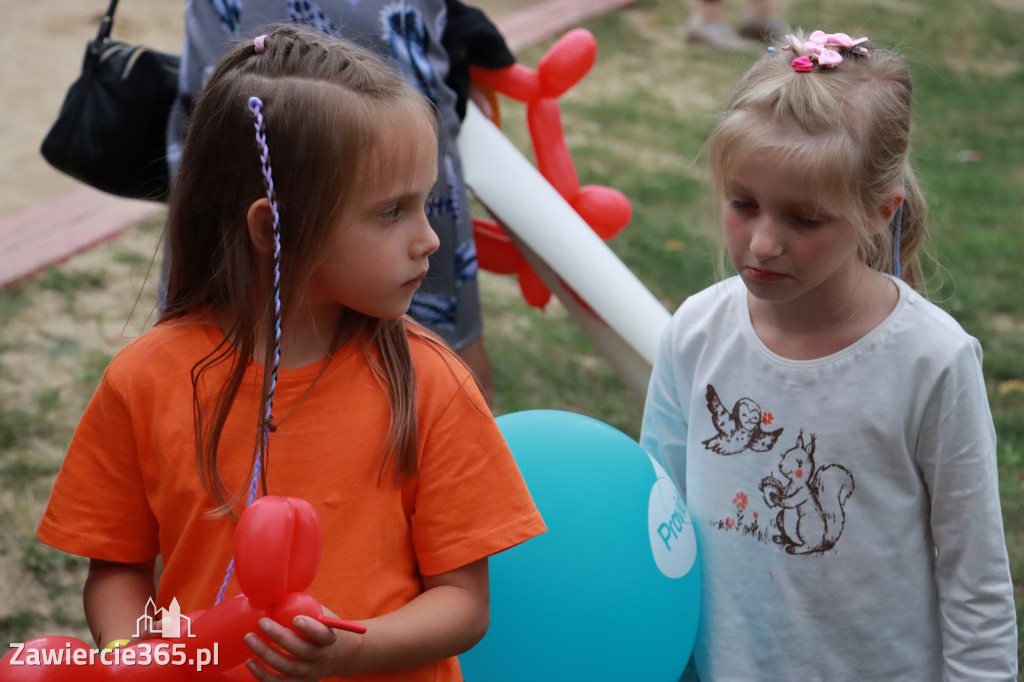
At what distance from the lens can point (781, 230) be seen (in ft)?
5.52

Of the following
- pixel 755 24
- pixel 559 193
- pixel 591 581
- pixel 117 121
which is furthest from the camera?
pixel 755 24

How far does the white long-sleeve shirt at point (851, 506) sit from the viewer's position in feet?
5.55

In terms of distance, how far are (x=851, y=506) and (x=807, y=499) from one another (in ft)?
0.22

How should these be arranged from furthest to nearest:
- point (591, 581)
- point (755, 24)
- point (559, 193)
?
point (755, 24)
point (559, 193)
point (591, 581)

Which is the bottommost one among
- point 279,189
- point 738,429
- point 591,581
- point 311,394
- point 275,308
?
point 591,581

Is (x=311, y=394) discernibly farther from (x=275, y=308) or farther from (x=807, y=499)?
(x=807, y=499)

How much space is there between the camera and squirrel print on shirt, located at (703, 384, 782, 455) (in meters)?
1.82

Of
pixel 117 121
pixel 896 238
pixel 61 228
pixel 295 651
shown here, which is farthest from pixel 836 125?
pixel 61 228

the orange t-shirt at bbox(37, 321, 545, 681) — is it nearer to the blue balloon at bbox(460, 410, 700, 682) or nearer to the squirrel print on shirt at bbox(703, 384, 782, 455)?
the blue balloon at bbox(460, 410, 700, 682)

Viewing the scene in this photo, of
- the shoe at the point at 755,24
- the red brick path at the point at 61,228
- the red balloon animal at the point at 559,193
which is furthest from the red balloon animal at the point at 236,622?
the shoe at the point at 755,24

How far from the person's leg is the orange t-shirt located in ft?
23.2

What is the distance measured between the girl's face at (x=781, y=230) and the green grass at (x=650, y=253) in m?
0.26

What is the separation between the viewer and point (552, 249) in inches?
111

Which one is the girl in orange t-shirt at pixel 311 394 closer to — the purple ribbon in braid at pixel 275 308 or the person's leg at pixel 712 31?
the purple ribbon in braid at pixel 275 308
